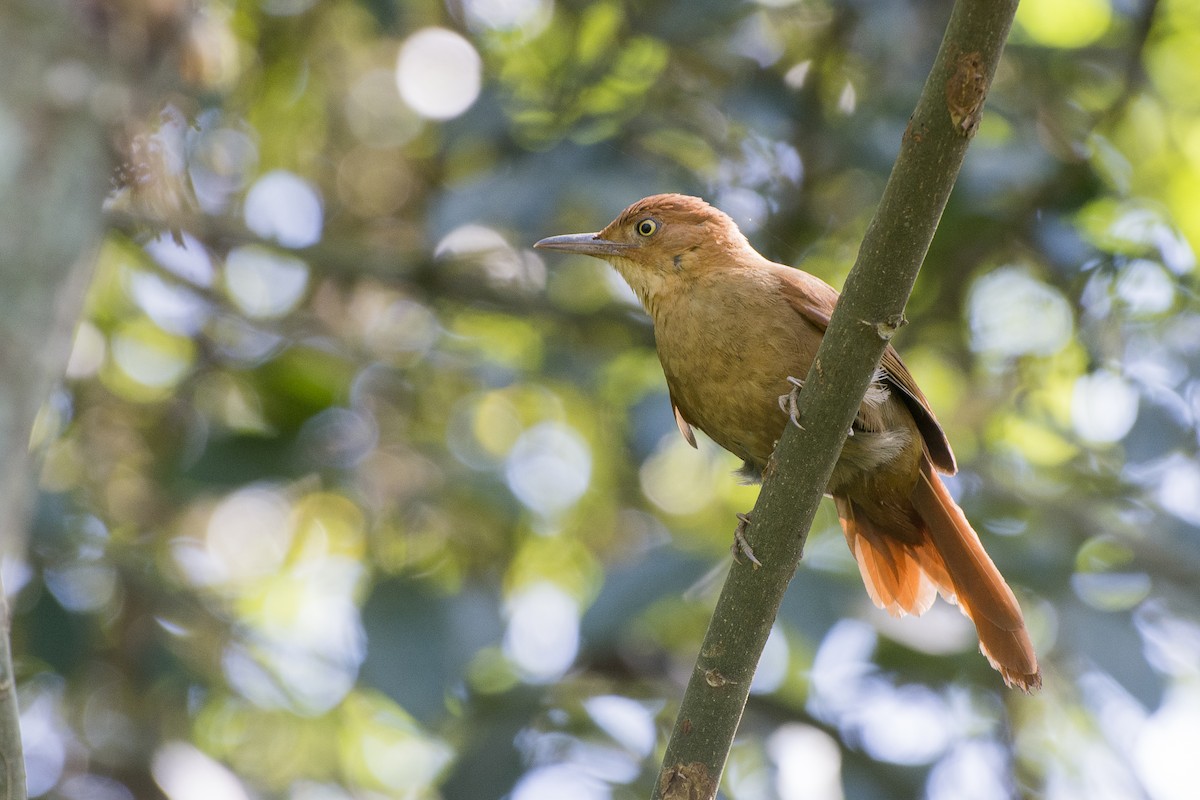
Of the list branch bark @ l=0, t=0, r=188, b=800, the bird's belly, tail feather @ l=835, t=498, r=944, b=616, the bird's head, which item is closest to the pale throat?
the bird's head

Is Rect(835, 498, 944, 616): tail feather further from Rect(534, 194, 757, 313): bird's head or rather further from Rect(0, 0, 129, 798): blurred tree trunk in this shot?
Rect(0, 0, 129, 798): blurred tree trunk

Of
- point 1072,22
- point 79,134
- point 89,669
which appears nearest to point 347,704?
point 89,669

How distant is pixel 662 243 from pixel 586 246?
1.00 ft

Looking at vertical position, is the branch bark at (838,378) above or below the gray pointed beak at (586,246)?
below

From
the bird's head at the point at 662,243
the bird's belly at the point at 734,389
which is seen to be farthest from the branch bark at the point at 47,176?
the bird's belly at the point at 734,389

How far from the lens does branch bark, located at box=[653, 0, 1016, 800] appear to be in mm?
2152

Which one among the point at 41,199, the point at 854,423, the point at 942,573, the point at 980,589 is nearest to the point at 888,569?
the point at 942,573

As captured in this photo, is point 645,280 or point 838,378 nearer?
point 838,378

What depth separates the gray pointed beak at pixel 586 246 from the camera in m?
4.29

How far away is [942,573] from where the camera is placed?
3.75 m

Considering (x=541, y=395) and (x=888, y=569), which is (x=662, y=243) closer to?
(x=888, y=569)

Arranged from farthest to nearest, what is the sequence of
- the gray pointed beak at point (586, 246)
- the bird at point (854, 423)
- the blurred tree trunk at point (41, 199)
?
the gray pointed beak at point (586, 246) → the bird at point (854, 423) → the blurred tree trunk at point (41, 199)

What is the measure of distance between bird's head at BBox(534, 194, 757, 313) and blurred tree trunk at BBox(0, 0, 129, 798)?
1439 mm

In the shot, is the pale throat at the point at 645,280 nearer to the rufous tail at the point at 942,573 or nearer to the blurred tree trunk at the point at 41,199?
the rufous tail at the point at 942,573
